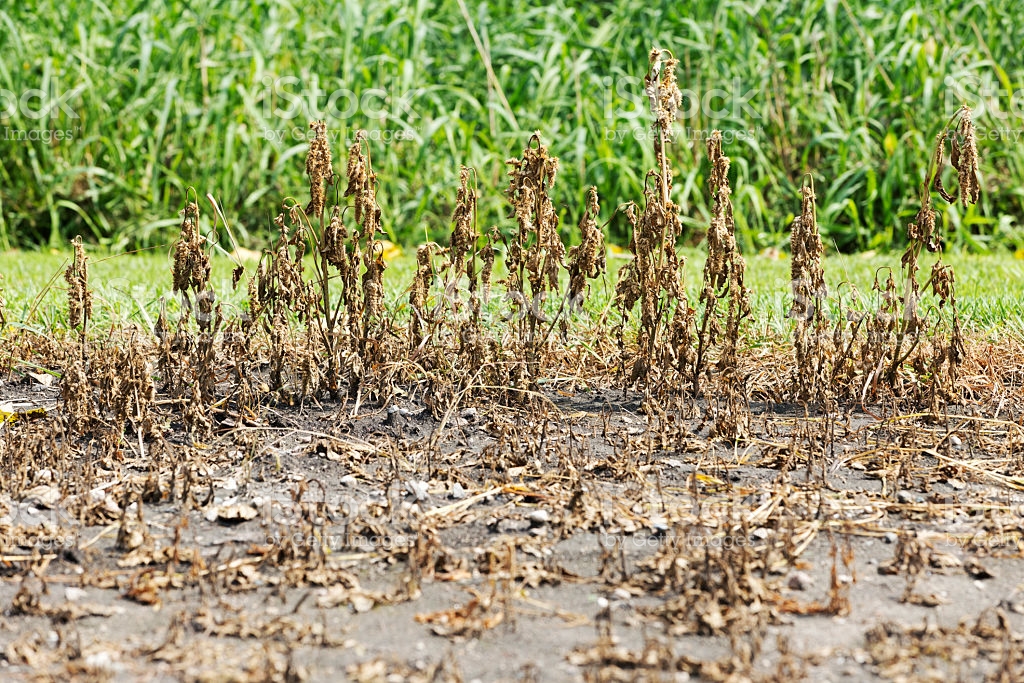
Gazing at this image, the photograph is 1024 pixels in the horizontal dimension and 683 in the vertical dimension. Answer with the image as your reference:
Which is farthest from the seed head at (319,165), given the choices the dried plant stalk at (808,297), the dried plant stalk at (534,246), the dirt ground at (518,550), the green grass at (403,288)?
the dried plant stalk at (808,297)

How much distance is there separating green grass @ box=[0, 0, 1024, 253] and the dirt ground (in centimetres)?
353

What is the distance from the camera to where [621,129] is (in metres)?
7.04

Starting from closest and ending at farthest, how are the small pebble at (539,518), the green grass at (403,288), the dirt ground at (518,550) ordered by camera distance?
the dirt ground at (518,550) → the small pebble at (539,518) → the green grass at (403,288)

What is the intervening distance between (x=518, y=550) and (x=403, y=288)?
8.63 feet

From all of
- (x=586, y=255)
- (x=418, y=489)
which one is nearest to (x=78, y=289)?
(x=418, y=489)

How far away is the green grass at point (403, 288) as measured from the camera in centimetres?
431

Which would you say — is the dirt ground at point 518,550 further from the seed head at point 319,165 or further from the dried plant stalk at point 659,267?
the seed head at point 319,165

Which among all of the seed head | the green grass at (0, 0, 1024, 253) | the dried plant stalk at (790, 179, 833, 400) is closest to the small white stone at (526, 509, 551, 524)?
the dried plant stalk at (790, 179, 833, 400)

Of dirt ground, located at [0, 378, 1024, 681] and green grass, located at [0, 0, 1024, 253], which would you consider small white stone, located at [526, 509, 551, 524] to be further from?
green grass, located at [0, 0, 1024, 253]

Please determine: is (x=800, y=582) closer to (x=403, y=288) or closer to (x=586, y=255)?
(x=586, y=255)

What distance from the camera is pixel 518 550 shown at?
2553mm

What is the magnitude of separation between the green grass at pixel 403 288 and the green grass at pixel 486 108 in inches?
18.4

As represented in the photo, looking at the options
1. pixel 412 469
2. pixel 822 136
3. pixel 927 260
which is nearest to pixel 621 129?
pixel 822 136

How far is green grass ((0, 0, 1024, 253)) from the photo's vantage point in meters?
6.87
